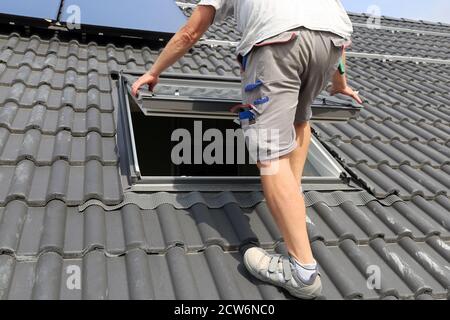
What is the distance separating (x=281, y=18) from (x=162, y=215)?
41.7 inches

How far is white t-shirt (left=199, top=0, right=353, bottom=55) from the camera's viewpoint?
181 centimetres

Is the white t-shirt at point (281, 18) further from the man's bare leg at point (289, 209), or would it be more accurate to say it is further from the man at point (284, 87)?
the man's bare leg at point (289, 209)

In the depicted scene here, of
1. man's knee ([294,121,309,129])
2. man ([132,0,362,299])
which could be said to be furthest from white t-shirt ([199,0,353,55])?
man's knee ([294,121,309,129])

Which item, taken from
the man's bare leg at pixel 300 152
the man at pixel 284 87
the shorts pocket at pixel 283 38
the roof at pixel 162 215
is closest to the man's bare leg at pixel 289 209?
the man at pixel 284 87

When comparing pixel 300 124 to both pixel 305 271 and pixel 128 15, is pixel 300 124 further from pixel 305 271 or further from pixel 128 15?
pixel 128 15

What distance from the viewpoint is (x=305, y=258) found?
177 centimetres

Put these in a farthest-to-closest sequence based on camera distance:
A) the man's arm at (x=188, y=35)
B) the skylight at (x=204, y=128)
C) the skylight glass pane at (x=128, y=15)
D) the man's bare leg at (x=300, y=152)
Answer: the skylight glass pane at (x=128, y=15)
the skylight at (x=204, y=128)
the man's bare leg at (x=300, y=152)
the man's arm at (x=188, y=35)

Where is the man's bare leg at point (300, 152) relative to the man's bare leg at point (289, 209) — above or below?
above

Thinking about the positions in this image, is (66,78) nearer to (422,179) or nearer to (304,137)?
(304,137)

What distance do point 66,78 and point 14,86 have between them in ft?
1.36

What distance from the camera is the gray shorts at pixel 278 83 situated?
181 cm

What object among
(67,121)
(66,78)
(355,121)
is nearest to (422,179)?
(355,121)

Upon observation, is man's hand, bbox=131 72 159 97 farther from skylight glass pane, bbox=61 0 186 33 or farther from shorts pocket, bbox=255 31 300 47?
skylight glass pane, bbox=61 0 186 33

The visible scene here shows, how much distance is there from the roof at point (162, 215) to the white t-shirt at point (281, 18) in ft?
2.88
